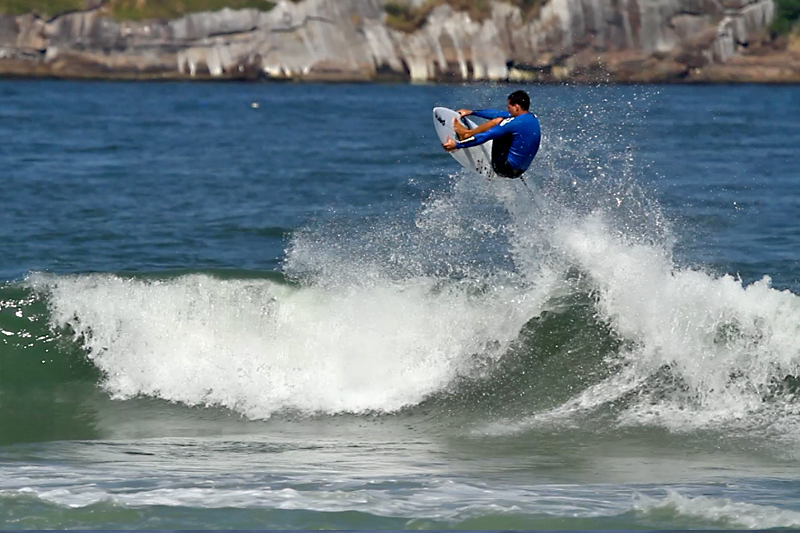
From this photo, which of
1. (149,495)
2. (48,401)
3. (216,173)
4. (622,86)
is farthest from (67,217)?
(622,86)

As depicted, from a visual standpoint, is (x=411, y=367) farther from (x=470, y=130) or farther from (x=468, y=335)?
(x=470, y=130)

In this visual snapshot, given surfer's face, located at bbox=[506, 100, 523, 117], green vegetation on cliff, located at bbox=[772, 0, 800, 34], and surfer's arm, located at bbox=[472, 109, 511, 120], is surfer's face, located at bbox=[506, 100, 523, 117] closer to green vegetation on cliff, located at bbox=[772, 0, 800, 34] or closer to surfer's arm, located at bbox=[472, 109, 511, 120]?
surfer's arm, located at bbox=[472, 109, 511, 120]

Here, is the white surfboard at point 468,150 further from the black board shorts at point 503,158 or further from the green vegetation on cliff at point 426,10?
the green vegetation on cliff at point 426,10

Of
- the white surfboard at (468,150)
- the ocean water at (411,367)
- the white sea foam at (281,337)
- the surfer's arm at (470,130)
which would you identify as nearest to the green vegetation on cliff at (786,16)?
the ocean water at (411,367)

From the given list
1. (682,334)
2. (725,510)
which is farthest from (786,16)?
(725,510)

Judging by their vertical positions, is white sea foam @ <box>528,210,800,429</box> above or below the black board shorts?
below

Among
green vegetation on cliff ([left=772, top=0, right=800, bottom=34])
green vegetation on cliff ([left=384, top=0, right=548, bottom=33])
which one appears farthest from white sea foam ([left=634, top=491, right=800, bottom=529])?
green vegetation on cliff ([left=772, top=0, right=800, bottom=34])

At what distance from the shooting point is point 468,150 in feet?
42.0

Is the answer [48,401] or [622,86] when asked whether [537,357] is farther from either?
[622,86]

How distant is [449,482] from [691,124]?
3154 cm

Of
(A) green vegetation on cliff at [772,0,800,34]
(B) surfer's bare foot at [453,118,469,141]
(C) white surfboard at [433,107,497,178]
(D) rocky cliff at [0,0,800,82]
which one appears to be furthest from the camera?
(A) green vegetation on cliff at [772,0,800,34]

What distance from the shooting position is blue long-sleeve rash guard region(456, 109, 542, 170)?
1160 cm

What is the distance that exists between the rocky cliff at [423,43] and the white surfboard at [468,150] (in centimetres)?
7609

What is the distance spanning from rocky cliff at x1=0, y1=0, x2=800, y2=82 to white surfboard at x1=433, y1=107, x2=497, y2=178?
76089mm
